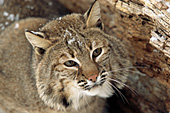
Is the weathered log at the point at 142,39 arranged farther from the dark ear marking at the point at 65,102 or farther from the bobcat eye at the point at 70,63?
the dark ear marking at the point at 65,102

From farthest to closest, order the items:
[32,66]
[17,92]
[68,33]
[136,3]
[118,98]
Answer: [118,98] < [17,92] < [32,66] < [136,3] < [68,33]

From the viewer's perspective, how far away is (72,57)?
119 inches

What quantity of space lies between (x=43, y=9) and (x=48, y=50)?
214 centimetres

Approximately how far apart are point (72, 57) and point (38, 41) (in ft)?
1.65

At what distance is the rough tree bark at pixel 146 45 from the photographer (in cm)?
308

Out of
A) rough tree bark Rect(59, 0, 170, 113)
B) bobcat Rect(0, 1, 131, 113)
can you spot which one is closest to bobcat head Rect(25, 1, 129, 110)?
bobcat Rect(0, 1, 131, 113)

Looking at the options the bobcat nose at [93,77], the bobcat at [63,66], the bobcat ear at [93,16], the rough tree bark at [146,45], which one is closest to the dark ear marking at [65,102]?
the bobcat at [63,66]

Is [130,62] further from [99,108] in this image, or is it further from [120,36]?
[99,108]

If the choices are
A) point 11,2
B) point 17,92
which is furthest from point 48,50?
point 11,2

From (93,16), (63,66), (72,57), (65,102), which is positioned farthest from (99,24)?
(65,102)

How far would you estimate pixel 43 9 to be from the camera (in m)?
5.07

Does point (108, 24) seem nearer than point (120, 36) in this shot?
No

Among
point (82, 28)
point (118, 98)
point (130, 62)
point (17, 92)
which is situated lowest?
point (118, 98)

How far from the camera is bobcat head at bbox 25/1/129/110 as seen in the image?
9.80ft
